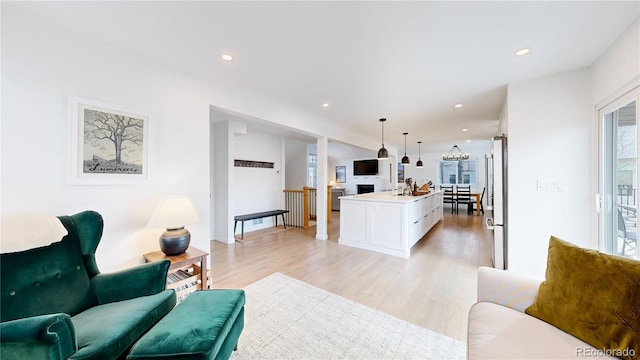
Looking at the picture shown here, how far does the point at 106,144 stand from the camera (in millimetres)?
1897

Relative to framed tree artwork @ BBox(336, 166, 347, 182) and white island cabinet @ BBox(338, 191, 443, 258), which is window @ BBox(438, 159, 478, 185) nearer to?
framed tree artwork @ BBox(336, 166, 347, 182)

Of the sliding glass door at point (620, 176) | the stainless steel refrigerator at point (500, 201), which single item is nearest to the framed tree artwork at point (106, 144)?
the stainless steel refrigerator at point (500, 201)

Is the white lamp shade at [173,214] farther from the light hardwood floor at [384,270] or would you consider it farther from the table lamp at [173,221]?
the light hardwood floor at [384,270]

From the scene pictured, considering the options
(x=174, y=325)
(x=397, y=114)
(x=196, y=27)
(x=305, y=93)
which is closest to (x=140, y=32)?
(x=196, y=27)

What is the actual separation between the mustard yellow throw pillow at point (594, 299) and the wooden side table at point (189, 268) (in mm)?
2396

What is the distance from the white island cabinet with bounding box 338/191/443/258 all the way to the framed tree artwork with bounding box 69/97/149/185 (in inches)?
124

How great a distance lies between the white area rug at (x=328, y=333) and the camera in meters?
1.61

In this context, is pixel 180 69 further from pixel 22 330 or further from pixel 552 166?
pixel 552 166

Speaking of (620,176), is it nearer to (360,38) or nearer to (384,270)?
(384,270)

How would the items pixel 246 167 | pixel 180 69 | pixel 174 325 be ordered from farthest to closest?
pixel 246 167 → pixel 180 69 → pixel 174 325

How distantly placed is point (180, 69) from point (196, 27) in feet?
2.63

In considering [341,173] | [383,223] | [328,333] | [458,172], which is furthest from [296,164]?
[458,172]

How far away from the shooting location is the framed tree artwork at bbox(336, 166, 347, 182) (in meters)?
10.5

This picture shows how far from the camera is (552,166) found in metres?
2.47
